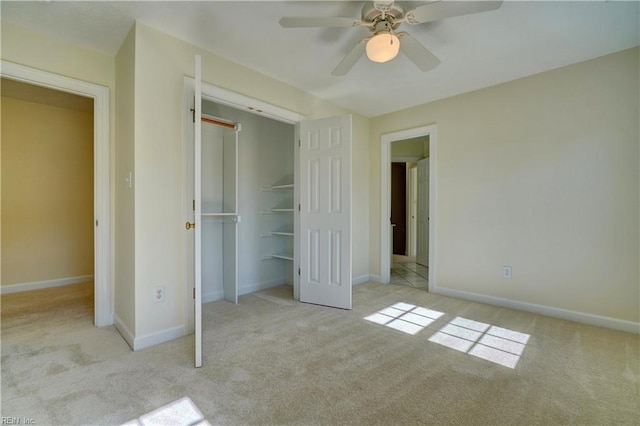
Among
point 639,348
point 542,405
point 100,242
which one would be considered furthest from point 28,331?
point 639,348

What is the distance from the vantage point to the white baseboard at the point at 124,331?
2.16 metres

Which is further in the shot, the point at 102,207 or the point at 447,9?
the point at 102,207

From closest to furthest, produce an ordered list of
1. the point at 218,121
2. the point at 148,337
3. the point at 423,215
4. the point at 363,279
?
the point at 148,337
the point at 218,121
the point at 363,279
the point at 423,215

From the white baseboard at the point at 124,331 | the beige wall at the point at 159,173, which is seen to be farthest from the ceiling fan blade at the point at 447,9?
the white baseboard at the point at 124,331

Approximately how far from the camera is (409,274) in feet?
15.9

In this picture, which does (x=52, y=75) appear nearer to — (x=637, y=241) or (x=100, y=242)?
(x=100, y=242)

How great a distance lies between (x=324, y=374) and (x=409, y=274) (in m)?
3.42

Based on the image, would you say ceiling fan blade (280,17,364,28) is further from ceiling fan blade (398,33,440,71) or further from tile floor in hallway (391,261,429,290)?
tile floor in hallway (391,261,429,290)

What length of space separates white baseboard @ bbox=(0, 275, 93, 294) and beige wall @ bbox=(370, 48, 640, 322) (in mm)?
4985

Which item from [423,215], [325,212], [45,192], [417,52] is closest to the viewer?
[417,52]

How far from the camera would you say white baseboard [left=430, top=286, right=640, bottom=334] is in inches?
97.7

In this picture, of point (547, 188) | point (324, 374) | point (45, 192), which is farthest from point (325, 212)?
point (45, 192)

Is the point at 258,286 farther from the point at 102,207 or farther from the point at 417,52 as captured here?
the point at 417,52

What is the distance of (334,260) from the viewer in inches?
123
